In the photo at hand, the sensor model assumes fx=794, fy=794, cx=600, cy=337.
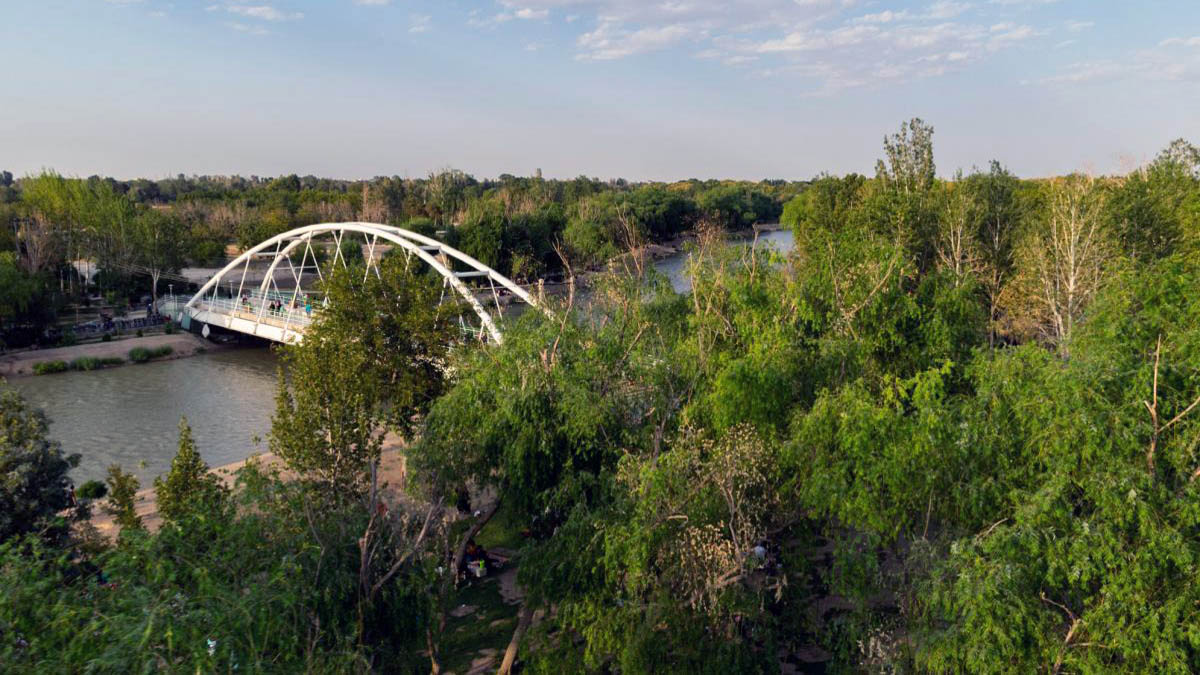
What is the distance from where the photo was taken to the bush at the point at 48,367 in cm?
3775

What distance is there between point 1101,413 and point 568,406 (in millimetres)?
7265

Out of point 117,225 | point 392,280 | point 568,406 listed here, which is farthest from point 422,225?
point 568,406

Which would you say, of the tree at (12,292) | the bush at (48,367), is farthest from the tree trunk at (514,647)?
the tree at (12,292)

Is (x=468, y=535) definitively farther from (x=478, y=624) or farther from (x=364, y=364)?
(x=364, y=364)

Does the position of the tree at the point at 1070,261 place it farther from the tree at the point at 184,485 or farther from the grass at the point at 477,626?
the tree at the point at 184,485

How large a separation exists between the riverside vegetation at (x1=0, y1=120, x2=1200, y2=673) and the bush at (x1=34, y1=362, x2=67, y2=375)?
84.5 ft

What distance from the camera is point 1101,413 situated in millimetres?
9398

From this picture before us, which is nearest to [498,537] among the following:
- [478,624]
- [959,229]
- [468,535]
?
[468,535]

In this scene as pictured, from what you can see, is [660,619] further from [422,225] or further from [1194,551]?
[422,225]

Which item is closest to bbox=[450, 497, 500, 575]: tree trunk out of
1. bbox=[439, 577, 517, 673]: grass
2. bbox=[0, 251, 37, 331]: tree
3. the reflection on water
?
bbox=[439, 577, 517, 673]: grass

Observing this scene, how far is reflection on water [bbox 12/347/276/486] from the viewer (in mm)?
27281

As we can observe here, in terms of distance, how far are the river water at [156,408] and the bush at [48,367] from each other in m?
0.49

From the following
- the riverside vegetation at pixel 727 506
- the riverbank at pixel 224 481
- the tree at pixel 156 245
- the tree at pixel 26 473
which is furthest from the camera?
the tree at pixel 156 245

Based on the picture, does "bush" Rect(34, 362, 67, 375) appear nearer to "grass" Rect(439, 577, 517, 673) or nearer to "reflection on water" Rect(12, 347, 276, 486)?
"reflection on water" Rect(12, 347, 276, 486)
